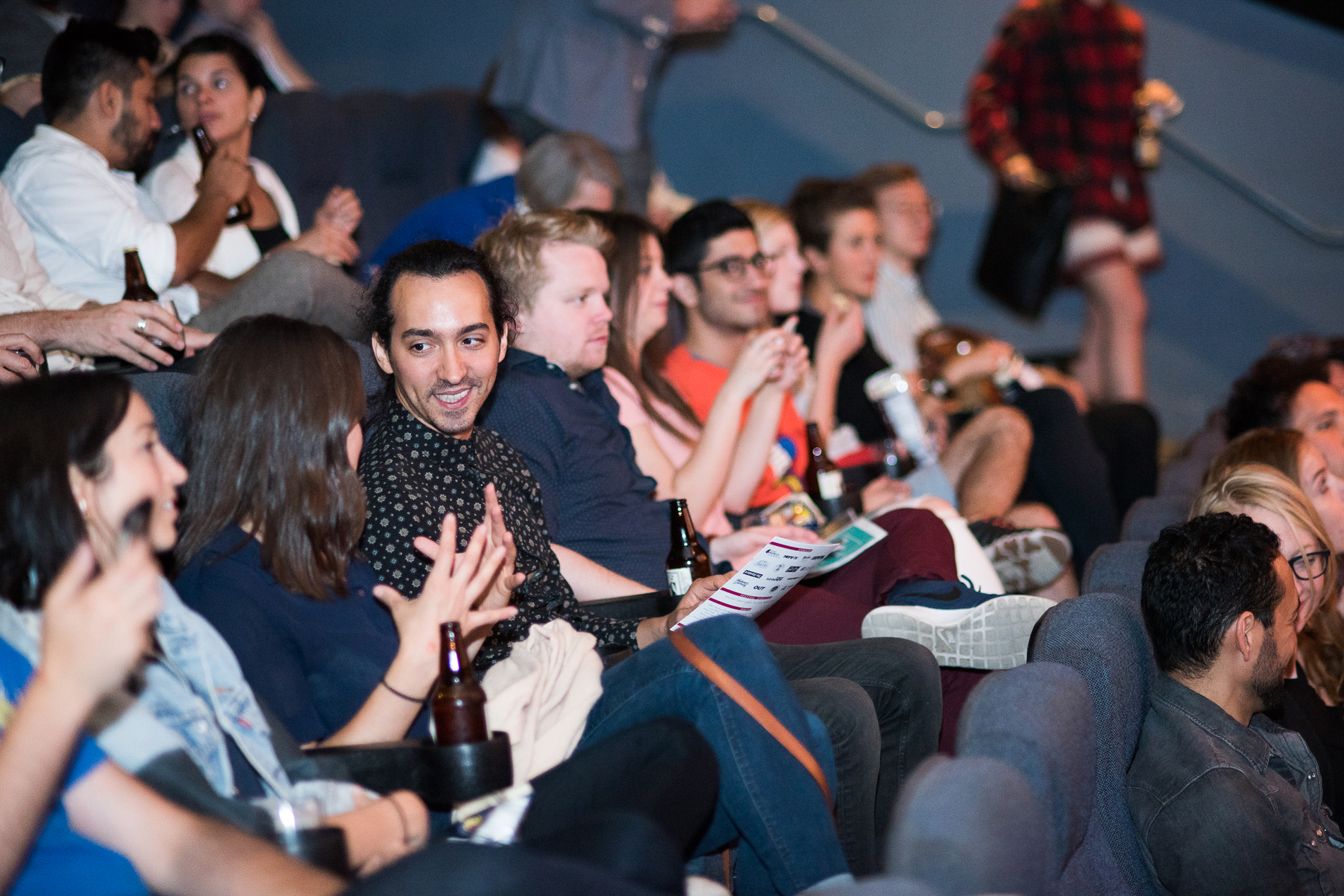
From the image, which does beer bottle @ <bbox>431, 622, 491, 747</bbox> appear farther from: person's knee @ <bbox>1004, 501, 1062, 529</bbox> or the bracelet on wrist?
person's knee @ <bbox>1004, 501, 1062, 529</bbox>

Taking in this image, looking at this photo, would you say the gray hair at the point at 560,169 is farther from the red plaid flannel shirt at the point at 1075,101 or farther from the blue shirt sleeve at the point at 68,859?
the blue shirt sleeve at the point at 68,859

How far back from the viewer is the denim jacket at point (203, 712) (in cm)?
141

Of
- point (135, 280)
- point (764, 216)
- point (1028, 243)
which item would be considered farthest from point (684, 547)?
point (1028, 243)

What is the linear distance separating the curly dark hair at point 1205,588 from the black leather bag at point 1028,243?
11.6 ft

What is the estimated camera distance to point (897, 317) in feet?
15.8

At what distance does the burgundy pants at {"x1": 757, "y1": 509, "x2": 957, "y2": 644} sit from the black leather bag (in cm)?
303

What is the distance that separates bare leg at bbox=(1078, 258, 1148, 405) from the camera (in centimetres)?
562

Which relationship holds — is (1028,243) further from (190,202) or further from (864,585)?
(190,202)

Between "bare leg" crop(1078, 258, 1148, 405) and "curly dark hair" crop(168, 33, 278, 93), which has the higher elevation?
"curly dark hair" crop(168, 33, 278, 93)

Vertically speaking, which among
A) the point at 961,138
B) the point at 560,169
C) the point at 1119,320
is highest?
the point at 961,138

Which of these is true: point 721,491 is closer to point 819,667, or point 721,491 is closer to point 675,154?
point 819,667

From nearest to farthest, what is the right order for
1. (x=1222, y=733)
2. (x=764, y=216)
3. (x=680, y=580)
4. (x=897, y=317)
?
(x=1222, y=733)
(x=680, y=580)
(x=764, y=216)
(x=897, y=317)

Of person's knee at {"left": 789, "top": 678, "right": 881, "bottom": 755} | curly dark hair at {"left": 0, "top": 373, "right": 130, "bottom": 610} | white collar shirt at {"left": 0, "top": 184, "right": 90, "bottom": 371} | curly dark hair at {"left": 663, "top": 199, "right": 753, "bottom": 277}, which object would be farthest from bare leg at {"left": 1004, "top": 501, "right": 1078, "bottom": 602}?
Result: curly dark hair at {"left": 0, "top": 373, "right": 130, "bottom": 610}

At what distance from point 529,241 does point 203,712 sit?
5.31 feet
